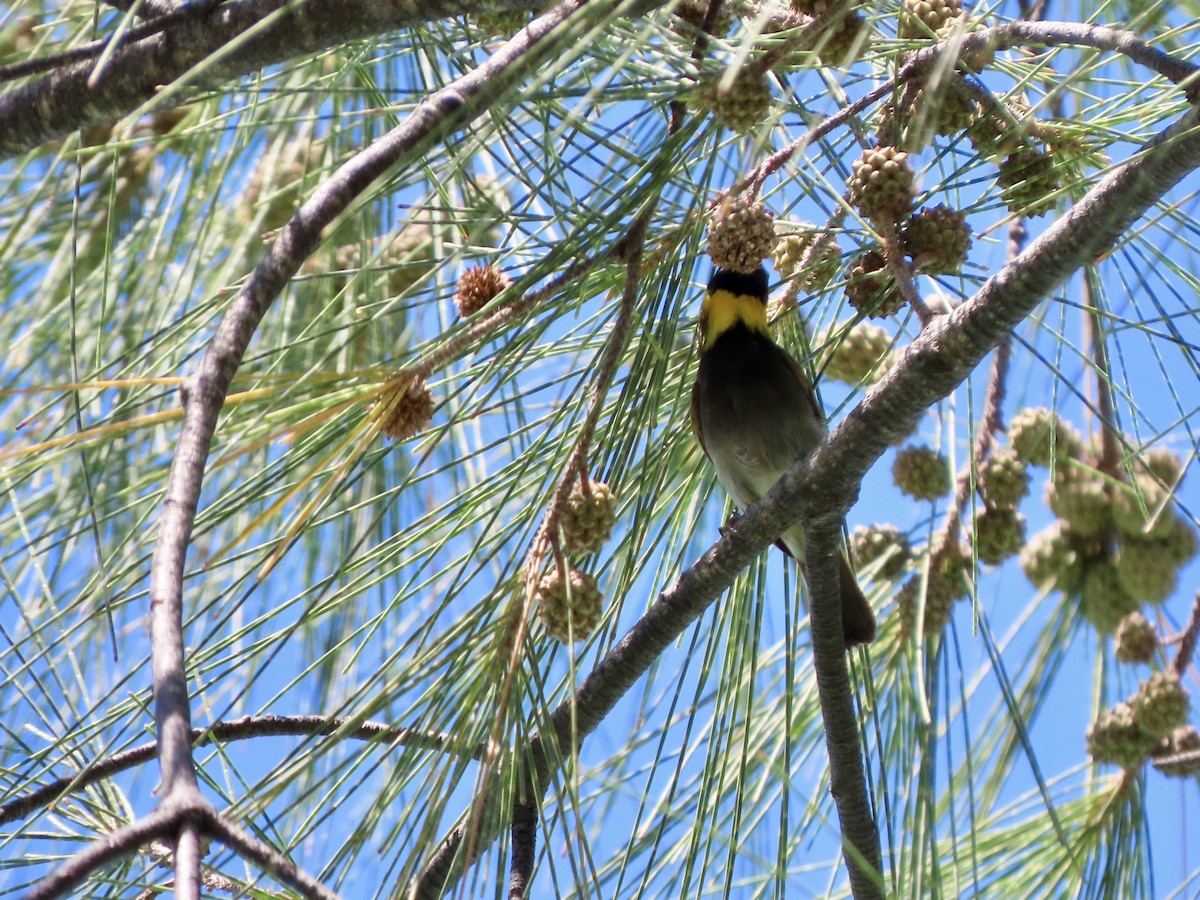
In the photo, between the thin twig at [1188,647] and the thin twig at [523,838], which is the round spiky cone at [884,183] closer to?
the thin twig at [523,838]

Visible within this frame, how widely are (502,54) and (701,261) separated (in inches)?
27.7

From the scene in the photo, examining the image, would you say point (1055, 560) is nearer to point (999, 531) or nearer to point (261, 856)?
point (999, 531)

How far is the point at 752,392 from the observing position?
2223 millimetres

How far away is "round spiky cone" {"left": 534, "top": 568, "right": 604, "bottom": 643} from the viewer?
1.19 meters

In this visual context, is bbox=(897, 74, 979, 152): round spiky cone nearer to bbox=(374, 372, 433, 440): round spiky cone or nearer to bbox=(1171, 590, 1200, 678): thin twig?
bbox=(374, 372, 433, 440): round spiky cone

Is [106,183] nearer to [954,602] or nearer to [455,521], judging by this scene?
[455,521]

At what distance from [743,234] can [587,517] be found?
1.03ft

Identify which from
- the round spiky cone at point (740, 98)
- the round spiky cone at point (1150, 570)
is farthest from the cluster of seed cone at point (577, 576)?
the round spiky cone at point (1150, 570)

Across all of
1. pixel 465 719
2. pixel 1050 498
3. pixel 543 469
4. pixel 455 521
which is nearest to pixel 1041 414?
pixel 1050 498

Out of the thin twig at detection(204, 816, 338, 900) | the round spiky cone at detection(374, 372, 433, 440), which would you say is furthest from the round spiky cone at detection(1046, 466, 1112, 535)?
the thin twig at detection(204, 816, 338, 900)

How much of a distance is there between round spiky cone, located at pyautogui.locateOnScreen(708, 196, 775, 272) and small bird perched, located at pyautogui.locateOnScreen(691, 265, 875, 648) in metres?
0.64

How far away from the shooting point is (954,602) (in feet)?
6.17

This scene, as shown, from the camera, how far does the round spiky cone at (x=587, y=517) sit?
1237mm

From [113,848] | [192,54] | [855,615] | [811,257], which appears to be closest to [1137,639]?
[855,615]
